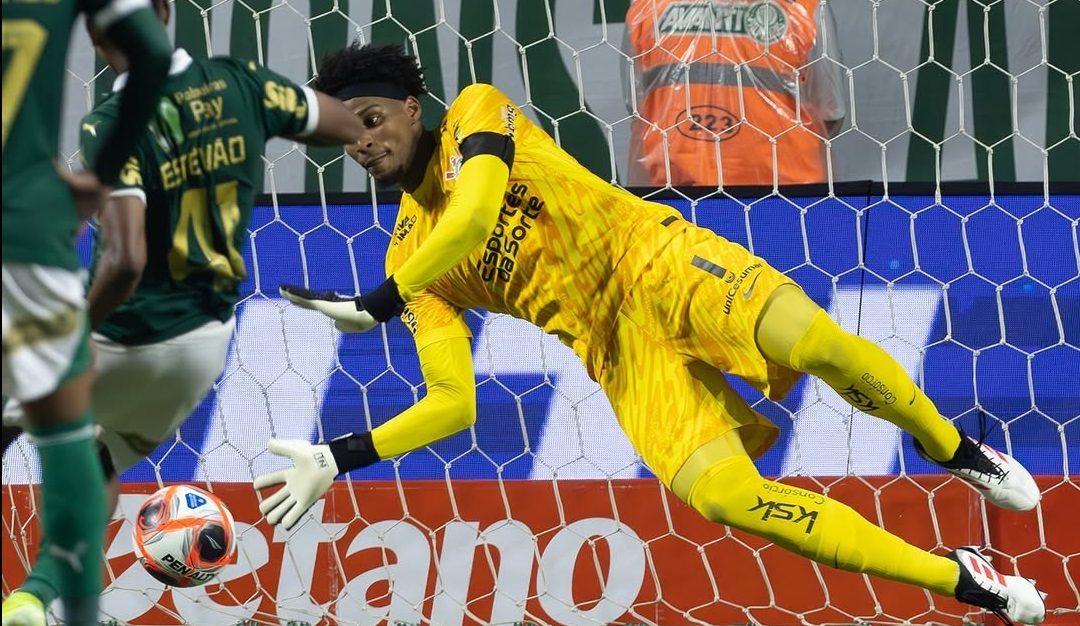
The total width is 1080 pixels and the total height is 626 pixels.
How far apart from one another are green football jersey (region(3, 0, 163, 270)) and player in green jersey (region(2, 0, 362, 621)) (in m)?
0.50

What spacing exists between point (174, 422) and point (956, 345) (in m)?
2.26

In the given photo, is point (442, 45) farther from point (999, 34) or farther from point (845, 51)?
point (999, 34)

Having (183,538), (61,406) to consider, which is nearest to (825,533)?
(183,538)

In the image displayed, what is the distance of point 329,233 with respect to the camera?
4.22 m

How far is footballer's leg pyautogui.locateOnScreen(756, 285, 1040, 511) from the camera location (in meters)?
3.03

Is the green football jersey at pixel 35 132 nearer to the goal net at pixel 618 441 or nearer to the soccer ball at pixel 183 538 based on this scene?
the soccer ball at pixel 183 538

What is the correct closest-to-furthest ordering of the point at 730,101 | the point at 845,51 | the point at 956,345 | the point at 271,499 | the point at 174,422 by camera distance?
the point at 174,422
the point at 271,499
the point at 956,345
the point at 730,101
the point at 845,51

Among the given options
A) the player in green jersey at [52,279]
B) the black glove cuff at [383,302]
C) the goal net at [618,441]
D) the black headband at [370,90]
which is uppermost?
the player in green jersey at [52,279]

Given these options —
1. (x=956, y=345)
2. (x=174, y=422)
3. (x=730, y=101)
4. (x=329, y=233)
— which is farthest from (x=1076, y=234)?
(x=174, y=422)

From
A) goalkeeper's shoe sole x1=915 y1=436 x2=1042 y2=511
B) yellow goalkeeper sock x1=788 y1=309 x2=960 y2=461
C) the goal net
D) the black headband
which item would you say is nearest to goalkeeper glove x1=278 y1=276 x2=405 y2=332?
the black headband

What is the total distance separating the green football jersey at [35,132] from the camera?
6.40 feet

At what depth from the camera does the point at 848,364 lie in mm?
3055

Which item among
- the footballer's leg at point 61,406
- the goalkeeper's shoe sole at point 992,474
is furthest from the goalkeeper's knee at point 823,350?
the footballer's leg at point 61,406

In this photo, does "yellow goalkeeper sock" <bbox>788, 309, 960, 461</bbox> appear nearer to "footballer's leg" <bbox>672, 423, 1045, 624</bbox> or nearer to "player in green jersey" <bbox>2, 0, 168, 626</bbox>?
"footballer's leg" <bbox>672, 423, 1045, 624</bbox>
